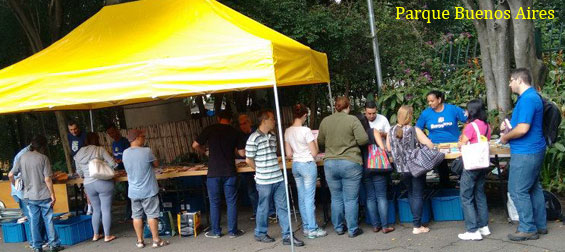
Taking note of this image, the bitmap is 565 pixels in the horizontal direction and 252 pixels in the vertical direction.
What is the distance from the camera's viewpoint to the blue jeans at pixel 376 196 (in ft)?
21.7

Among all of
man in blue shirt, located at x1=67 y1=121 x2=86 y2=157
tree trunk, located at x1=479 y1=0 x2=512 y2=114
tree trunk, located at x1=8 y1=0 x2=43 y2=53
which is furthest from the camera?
tree trunk, located at x1=8 y1=0 x2=43 y2=53

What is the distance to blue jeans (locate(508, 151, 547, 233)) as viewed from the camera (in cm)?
564

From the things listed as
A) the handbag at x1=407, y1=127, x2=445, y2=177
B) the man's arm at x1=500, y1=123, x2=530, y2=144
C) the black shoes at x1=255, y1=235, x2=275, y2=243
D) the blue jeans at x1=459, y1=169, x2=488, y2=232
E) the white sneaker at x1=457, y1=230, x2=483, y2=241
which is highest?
the man's arm at x1=500, y1=123, x2=530, y2=144

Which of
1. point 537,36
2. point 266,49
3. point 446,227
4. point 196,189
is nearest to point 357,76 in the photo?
point 537,36

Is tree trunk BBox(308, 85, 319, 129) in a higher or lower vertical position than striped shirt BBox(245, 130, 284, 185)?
higher

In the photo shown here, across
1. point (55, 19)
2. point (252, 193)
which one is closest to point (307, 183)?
point (252, 193)

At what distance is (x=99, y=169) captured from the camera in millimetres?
7250

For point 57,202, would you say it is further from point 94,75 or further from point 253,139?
point 253,139

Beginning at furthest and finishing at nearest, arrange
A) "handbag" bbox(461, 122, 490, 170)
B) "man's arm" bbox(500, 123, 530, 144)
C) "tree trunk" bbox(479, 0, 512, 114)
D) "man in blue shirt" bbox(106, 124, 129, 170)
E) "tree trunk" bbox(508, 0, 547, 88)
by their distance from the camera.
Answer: "man in blue shirt" bbox(106, 124, 129, 170), "tree trunk" bbox(479, 0, 512, 114), "tree trunk" bbox(508, 0, 547, 88), "handbag" bbox(461, 122, 490, 170), "man's arm" bbox(500, 123, 530, 144)

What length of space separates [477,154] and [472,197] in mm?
573

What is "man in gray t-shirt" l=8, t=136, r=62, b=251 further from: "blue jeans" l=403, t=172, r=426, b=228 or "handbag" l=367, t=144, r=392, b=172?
"blue jeans" l=403, t=172, r=426, b=228

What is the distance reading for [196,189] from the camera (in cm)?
867

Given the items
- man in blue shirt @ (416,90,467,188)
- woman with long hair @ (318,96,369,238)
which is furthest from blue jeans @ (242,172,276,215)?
man in blue shirt @ (416,90,467,188)

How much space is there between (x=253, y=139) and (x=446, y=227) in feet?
8.61
